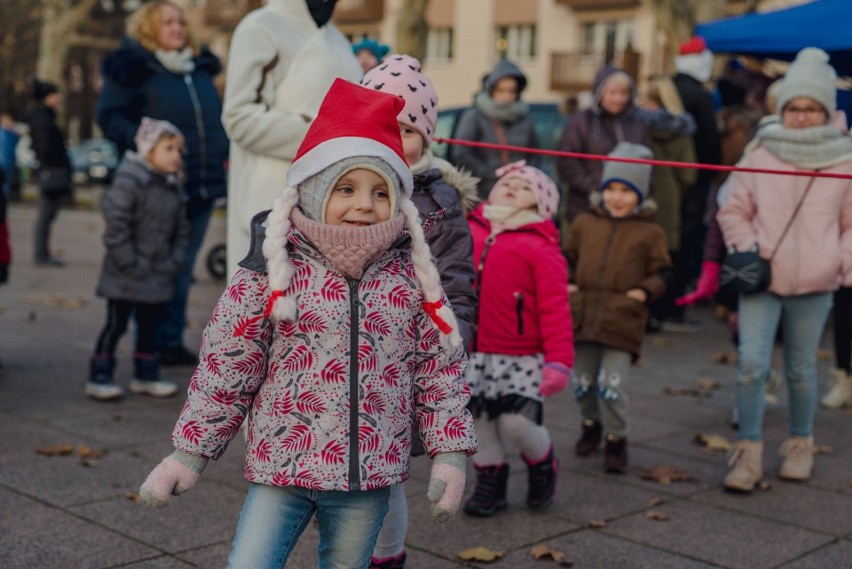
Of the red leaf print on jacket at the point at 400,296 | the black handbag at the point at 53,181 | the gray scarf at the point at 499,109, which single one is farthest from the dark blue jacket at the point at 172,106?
the black handbag at the point at 53,181

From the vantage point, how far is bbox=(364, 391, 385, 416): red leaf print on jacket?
299cm

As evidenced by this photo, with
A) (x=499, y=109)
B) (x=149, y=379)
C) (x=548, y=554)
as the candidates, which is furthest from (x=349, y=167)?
(x=499, y=109)

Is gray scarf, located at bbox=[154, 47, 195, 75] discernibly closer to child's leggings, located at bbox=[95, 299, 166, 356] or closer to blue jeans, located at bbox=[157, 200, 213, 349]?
blue jeans, located at bbox=[157, 200, 213, 349]

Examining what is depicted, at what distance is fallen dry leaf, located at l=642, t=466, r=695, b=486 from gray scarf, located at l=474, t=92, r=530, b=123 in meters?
3.56

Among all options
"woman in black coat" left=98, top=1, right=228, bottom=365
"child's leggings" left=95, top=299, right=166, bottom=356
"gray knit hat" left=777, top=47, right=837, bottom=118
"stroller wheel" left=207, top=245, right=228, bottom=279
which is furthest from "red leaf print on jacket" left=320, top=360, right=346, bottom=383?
"stroller wheel" left=207, top=245, right=228, bottom=279

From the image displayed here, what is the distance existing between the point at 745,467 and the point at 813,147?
1.51 meters

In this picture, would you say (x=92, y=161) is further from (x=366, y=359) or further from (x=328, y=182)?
(x=366, y=359)

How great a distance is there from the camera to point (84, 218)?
25781 millimetres

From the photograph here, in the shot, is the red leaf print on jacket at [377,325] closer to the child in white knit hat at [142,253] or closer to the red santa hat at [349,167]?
the red santa hat at [349,167]

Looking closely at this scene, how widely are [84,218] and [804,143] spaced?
2226 cm

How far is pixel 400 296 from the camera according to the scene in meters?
3.09

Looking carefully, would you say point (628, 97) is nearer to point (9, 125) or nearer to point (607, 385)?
point (607, 385)

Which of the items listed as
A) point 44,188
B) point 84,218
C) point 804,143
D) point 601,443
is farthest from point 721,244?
point 84,218

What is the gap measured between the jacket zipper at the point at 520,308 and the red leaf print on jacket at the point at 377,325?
6.64 feet
